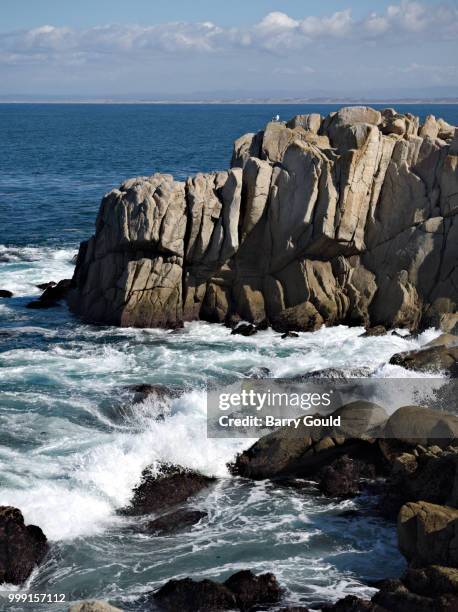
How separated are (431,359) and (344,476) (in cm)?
1047

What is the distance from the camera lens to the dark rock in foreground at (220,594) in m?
21.4

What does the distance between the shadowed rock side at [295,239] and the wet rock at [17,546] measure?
772 inches

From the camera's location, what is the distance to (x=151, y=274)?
43.5 metres

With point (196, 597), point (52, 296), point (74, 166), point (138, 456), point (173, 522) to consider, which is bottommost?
point (173, 522)

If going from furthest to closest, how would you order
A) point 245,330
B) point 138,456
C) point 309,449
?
point 245,330
point 138,456
point 309,449

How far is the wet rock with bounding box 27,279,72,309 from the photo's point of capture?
156ft

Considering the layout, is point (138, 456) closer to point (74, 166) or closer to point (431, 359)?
point (431, 359)

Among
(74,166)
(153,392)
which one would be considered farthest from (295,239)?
(74,166)

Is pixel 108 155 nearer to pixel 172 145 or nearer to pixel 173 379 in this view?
pixel 172 145

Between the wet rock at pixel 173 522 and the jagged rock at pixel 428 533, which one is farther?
A: the wet rock at pixel 173 522

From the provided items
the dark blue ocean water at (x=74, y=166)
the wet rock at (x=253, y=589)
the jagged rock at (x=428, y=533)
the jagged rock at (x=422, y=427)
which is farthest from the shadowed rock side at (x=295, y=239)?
the wet rock at (x=253, y=589)

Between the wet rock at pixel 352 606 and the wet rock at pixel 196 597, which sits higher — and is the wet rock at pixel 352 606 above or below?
above

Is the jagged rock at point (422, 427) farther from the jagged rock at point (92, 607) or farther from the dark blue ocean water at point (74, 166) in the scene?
the dark blue ocean water at point (74, 166)

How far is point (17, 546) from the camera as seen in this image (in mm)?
23906
